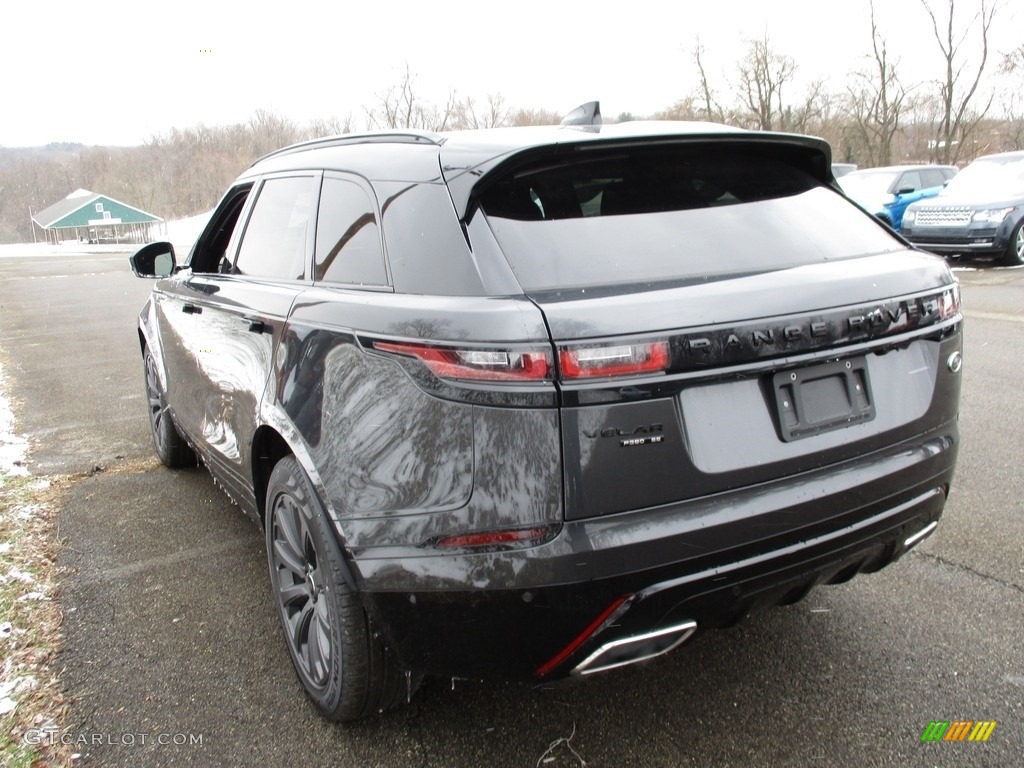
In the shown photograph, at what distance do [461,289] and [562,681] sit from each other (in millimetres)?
1002

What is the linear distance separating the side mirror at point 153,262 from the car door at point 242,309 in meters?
0.61

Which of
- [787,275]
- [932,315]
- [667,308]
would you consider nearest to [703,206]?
[787,275]

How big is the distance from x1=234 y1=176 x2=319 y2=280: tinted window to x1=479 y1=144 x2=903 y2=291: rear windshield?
1.02 m

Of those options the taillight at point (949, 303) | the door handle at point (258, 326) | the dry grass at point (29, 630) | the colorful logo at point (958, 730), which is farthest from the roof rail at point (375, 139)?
the colorful logo at point (958, 730)

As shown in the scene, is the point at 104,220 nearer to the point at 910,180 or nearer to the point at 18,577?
the point at 910,180

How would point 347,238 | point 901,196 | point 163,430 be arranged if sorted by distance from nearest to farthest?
point 347,238
point 163,430
point 901,196

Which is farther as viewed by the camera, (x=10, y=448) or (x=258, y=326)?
(x=10, y=448)

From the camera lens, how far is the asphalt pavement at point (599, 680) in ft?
7.42

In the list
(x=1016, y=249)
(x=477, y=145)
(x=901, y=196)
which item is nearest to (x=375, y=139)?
(x=477, y=145)

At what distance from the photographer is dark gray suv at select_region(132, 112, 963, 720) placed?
179cm

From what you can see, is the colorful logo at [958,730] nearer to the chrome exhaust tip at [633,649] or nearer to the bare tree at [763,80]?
the chrome exhaust tip at [633,649]

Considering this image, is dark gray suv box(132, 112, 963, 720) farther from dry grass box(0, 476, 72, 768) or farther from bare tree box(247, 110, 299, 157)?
bare tree box(247, 110, 299, 157)

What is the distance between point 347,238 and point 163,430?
298 cm

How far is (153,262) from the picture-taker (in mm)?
4477
